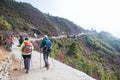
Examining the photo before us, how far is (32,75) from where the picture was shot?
482 inches

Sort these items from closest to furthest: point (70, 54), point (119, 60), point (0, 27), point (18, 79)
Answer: point (18, 79) < point (0, 27) < point (70, 54) < point (119, 60)

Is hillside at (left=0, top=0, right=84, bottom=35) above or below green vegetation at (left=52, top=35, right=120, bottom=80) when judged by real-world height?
above

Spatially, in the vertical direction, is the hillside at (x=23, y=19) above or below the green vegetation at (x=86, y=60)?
above

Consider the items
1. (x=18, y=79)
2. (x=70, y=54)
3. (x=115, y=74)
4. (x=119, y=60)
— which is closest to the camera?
(x=18, y=79)

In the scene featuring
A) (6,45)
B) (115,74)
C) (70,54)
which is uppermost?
(6,45)

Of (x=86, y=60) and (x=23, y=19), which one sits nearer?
(x=86, y=60)

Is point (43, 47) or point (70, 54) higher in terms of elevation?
point (43, 47)

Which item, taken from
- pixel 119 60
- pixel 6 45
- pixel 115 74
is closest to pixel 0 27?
pixel 6 45

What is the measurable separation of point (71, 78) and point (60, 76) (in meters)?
0.58

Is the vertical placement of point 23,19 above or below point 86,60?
above

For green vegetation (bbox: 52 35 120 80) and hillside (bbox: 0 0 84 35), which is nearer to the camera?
green vegetation (bbox: 52 35 120 80)

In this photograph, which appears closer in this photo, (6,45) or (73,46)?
(6,45)

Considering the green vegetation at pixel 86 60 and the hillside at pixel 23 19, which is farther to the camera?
the hillside at pixel 23 19

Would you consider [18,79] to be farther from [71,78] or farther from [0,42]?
[0,42]
